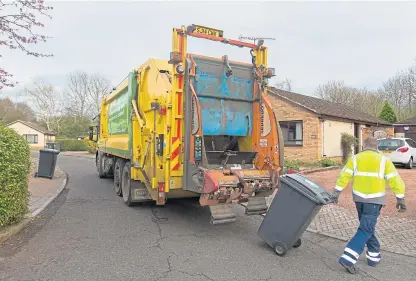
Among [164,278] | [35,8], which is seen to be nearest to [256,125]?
[164,278]

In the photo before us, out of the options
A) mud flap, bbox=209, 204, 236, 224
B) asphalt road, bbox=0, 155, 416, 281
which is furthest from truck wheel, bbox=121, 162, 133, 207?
mud flap, bbox=209, 204, 236, 224

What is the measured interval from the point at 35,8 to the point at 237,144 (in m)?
4.75

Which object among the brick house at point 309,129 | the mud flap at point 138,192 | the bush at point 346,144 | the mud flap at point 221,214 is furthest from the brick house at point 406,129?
the mud flap at point 221,214

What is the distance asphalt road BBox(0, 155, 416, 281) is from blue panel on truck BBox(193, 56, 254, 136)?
180 cm

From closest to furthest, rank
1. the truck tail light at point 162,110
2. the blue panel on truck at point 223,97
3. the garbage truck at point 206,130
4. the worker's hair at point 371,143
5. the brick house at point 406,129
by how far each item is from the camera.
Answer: the worker's hair at point 371,143 < the garbage truck at point 206,130 < the truck tail light at point 162,110 < the blue panel on truck at point 223,97 < the brick house at point 406,129

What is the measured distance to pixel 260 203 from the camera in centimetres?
557

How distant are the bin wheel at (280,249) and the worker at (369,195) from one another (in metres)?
0.71

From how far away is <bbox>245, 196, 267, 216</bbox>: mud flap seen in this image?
216 inches

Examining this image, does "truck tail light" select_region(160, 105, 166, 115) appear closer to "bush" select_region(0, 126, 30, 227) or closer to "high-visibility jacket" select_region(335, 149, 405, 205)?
"bush" select_region(0, 126, 30, 227)

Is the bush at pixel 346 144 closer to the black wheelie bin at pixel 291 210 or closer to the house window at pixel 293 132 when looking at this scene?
the house window at pixel 293 132

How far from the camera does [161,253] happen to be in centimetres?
473

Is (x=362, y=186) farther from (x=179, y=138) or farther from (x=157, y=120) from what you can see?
(x=157, y=120)

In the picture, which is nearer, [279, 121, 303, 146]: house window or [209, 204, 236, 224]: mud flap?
[209, 204, 236, 224]: mud flap

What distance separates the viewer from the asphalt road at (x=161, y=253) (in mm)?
4055
